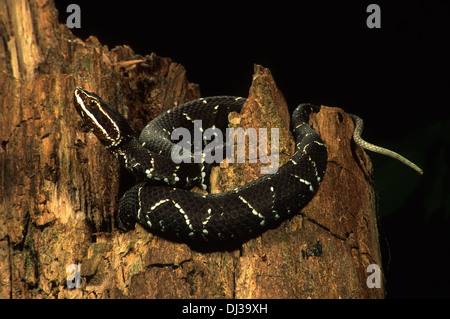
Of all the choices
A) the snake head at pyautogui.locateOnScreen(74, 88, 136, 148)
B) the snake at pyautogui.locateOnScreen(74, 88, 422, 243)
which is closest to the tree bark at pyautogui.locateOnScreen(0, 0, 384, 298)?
the snake at pyautogui.locateOnScreen(74, 88, 422, 243)

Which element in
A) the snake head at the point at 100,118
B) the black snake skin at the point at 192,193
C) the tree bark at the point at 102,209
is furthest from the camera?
the snake head at the point at 100,118

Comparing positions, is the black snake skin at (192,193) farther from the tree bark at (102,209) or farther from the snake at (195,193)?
the tree bark at (102,209)

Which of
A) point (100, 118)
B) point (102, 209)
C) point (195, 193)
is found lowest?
point (102, 209)

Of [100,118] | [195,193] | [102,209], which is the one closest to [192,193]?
[195,193]

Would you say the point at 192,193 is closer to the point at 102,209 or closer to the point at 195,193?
the point at 195,193

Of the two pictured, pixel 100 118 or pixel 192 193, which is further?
pixel 100 118

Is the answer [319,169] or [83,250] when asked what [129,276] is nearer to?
[83,250]

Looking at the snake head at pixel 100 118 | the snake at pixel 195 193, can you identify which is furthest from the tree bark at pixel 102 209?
the snake head at pixel 100 118
